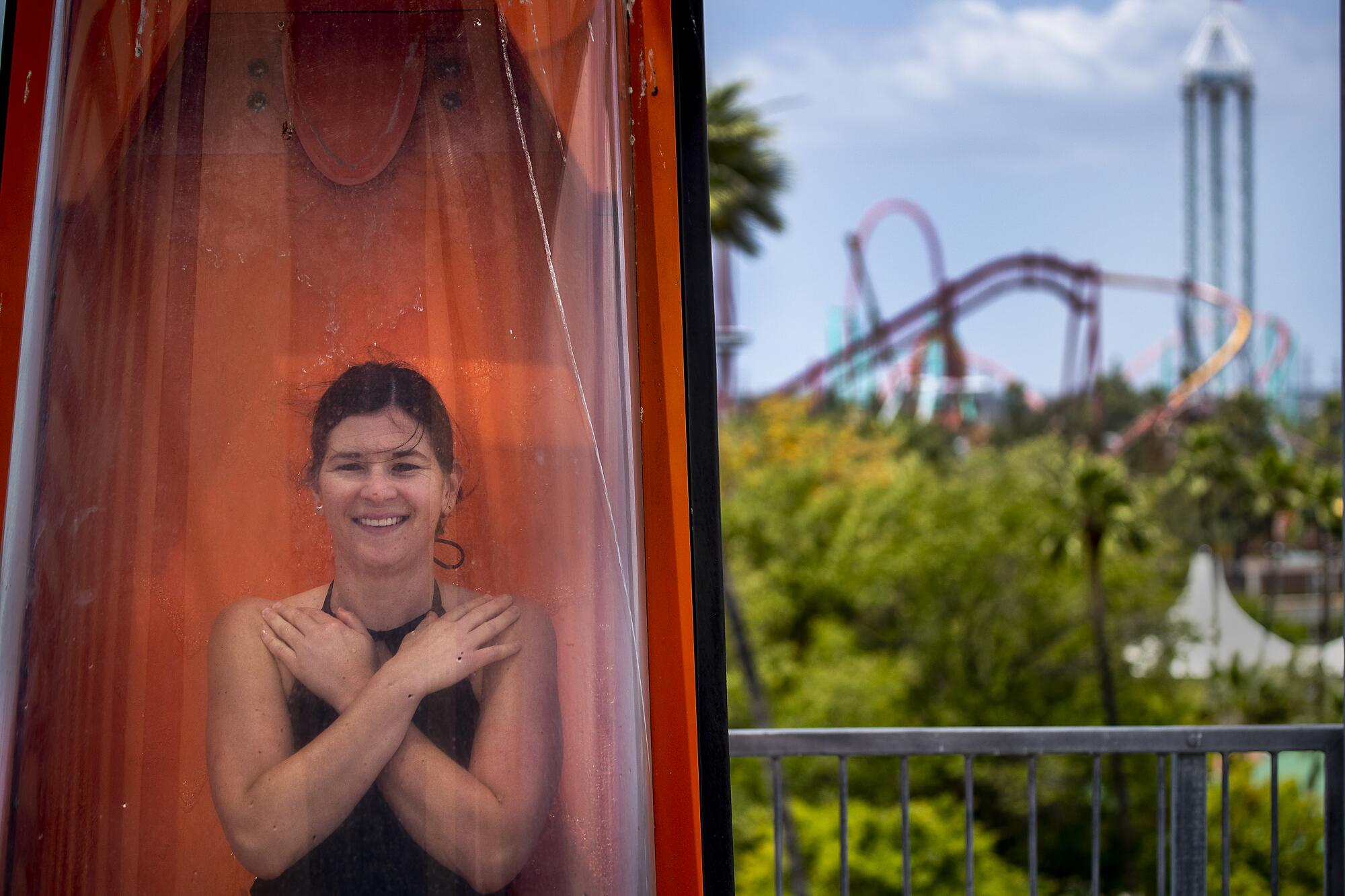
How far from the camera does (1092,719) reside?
21.6 meters

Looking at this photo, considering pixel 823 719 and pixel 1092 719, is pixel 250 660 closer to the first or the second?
pixel 823 719

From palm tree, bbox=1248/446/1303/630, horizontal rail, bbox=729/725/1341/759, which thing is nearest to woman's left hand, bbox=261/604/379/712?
horizontal rail, bbox=729/725/1341/759

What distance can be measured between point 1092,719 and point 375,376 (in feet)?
73.7

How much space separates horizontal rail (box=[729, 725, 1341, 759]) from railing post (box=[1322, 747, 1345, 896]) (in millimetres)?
40

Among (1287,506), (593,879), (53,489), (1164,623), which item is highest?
(53,489)

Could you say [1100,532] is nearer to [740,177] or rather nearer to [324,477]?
[740,177]

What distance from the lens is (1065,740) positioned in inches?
102

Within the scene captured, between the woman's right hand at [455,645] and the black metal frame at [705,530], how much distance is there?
0.91ft

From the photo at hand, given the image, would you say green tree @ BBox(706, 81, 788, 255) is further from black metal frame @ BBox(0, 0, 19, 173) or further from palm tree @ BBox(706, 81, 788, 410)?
black metal frame @ BBox(0, 0, 19, 173)

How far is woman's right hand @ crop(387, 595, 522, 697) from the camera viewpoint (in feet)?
4.51

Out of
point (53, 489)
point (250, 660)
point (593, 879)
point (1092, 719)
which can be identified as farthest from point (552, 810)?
point (1092, 719)

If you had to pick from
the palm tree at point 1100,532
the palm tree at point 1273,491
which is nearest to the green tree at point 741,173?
the palm tree at point 1100,532

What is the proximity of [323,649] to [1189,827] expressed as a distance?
6.73 feet

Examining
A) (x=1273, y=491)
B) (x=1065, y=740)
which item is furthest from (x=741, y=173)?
(x=1273, y=491)
